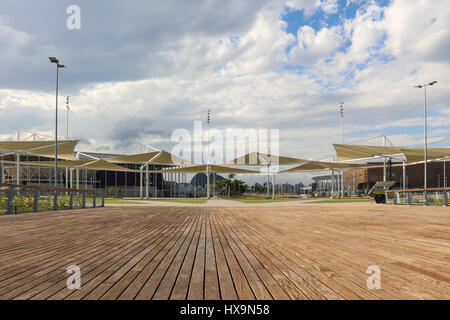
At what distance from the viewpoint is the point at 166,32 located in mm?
8156

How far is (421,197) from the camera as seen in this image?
46.9 feet

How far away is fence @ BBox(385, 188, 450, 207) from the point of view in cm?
1284

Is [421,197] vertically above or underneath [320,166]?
underneath

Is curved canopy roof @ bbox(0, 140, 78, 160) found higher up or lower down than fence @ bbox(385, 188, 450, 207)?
higher up

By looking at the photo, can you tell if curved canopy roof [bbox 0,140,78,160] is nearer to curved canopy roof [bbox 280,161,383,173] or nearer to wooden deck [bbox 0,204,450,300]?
wooden deck [bbox 0,204,450,300]

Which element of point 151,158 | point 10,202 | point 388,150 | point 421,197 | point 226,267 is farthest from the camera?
point 151,158

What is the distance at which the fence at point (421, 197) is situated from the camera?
1284cm

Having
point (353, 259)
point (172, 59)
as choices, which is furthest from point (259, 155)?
point (353, 259)
